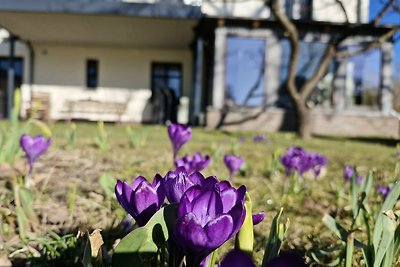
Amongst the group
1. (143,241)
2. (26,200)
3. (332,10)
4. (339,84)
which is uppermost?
(332,10)

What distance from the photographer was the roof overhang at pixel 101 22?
37.5ft

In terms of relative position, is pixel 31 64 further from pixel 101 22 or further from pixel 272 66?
pixel 272 66

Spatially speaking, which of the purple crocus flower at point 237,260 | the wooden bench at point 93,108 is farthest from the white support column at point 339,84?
the purple crocus flower at point 237,260

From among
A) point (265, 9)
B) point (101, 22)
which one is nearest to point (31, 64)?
point (101, 22)

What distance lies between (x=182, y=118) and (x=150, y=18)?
4.39 meters

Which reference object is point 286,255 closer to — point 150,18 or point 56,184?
point 56,184

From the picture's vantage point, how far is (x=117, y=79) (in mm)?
15312

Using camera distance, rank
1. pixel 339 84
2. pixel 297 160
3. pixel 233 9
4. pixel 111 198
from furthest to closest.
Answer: pixel 233 9 → pixel 339 84 → pixel 297 160 → pixel 111 198

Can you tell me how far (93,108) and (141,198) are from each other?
543 inches

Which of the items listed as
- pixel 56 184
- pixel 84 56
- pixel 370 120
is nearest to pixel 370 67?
pixel 370 120

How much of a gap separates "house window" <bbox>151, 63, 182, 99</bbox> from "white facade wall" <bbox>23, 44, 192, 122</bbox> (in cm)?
17

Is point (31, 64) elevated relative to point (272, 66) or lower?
elevated

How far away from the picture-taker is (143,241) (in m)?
0.57

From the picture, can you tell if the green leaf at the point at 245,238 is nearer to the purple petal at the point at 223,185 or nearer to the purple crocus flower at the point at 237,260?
the purple petal at the point at 223,185
